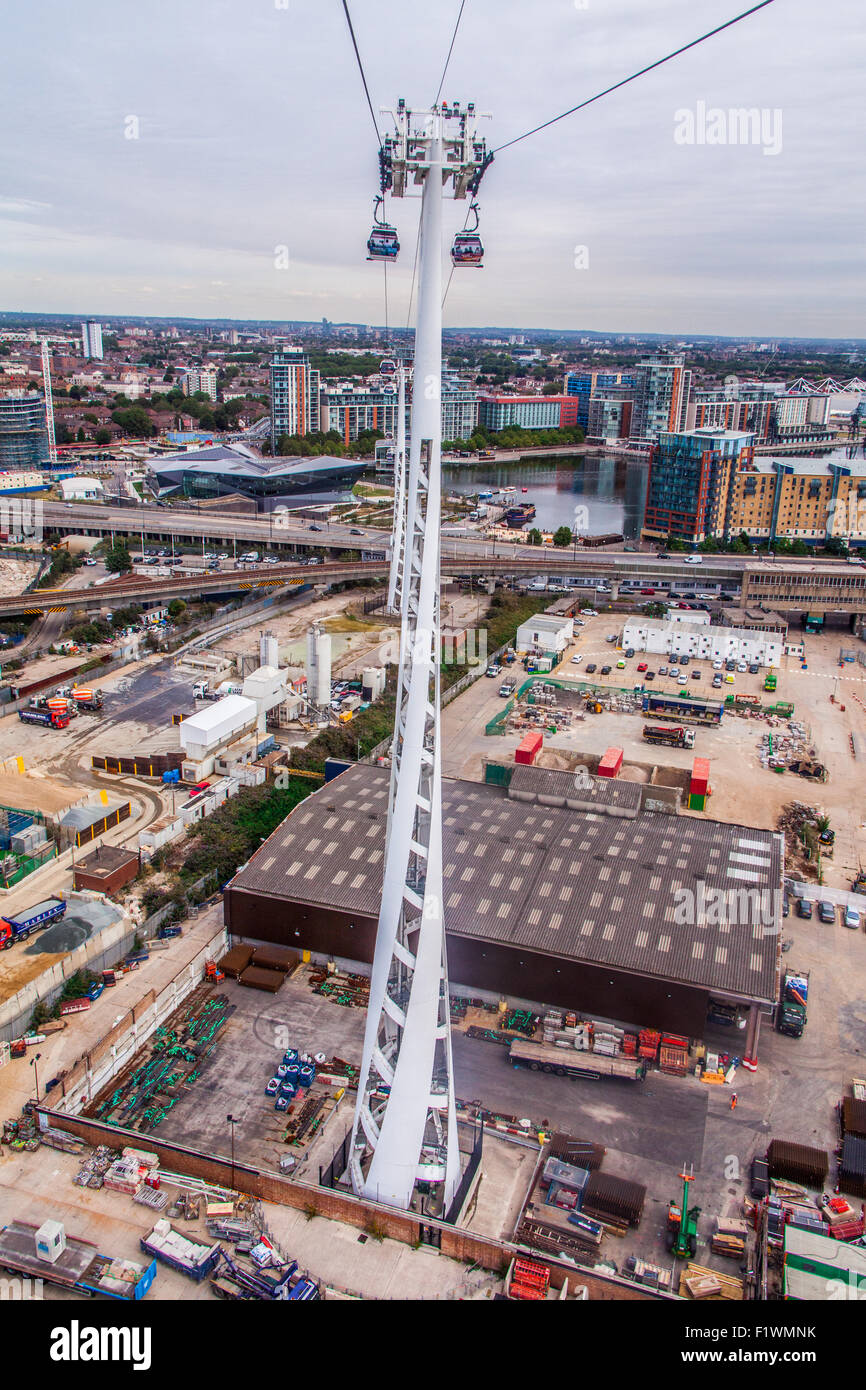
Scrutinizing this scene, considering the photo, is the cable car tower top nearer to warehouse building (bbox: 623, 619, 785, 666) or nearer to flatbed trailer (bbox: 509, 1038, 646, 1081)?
flatbed trailer (bbox: 509, 1038, 646, 1081)

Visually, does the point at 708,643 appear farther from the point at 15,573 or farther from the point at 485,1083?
the point at 15,573

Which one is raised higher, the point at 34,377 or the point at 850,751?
the point at 34,377

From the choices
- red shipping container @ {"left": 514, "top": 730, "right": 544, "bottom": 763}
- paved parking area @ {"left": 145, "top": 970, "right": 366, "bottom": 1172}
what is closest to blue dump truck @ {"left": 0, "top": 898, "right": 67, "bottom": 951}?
paved parking area @ {"left": 145, "top": 970, "right": 366, "bottom": 1172}

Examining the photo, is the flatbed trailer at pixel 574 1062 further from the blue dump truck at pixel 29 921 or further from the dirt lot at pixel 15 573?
the dirt lot at pixel 15 573

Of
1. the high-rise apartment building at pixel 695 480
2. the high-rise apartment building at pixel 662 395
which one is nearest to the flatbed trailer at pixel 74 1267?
the high-rise apartment building at pixel 695 480

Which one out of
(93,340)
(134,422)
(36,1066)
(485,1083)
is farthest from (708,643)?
(93,340)

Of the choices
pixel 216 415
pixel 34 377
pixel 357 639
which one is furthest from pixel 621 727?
pixel 34 377
